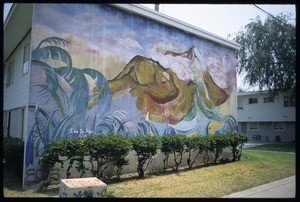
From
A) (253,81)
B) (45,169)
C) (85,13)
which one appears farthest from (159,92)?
(253,81)

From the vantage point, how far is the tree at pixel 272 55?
23094 millimetres

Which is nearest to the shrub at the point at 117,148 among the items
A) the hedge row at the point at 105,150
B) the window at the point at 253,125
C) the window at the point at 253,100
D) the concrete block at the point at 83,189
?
the hedge row at the point at 105,150

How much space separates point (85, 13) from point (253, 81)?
19798 mm

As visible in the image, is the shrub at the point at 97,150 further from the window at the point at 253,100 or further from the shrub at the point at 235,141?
the window at the point at 253,100

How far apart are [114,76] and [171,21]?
417cm

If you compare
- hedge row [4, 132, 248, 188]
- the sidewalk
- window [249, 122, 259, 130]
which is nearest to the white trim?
hedge row [4, 132, 248, 188]

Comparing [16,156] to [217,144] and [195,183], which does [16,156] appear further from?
[217,144]

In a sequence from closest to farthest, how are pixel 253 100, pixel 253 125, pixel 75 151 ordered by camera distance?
pixel 75 151 → pixel 253 100 → pixel 253 125

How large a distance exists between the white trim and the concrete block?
6785 millimetres

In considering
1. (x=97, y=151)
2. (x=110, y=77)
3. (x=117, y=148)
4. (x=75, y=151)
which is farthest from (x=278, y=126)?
(x=75, y=151)

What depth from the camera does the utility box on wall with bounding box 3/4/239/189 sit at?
8.23 m

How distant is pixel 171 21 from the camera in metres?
11.9

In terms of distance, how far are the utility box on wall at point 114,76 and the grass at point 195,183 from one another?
190 cm

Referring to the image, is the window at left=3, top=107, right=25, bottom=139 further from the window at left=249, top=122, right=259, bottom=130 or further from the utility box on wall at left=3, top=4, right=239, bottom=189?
the window at left=249, top=122, right=259, bottom=130
